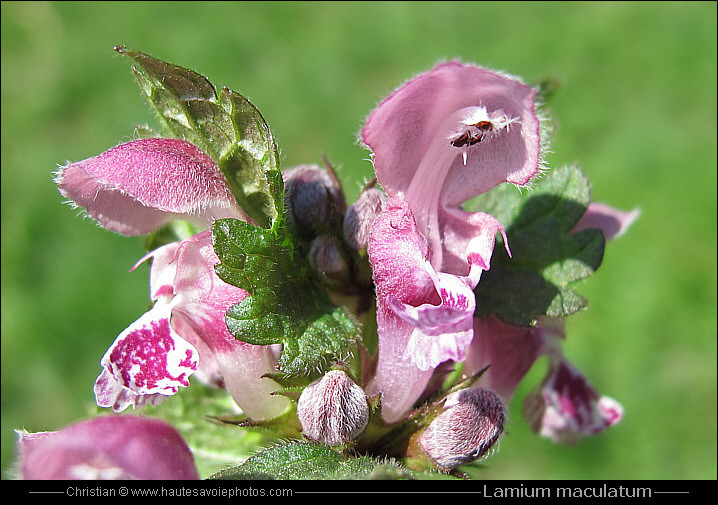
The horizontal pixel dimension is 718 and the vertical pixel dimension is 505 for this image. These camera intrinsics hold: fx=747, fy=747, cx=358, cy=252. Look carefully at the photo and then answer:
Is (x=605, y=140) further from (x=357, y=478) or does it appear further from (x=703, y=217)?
(x=357, y=478)

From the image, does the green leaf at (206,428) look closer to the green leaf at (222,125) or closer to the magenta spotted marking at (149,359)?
the magenta spotted marking at (149,359)

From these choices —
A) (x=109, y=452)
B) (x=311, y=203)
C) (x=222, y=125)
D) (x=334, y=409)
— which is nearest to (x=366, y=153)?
(x=311, y=203)

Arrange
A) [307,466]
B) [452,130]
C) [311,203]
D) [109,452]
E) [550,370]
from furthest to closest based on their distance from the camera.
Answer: [550,370] → [311,203] → [452,130] → [307,466] → [109,452]

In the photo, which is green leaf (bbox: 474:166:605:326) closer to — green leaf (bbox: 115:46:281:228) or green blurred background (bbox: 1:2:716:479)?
green leaf (bbox: 115:46:281:228)

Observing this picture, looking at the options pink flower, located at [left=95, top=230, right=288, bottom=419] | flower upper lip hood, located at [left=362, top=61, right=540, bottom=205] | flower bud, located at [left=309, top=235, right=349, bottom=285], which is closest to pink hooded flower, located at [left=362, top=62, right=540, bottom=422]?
flower upper lip hood, located at [left=362, top=61, right=540, bottom=205]

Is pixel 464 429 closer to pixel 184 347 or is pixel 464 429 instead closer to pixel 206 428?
pixel 184 347

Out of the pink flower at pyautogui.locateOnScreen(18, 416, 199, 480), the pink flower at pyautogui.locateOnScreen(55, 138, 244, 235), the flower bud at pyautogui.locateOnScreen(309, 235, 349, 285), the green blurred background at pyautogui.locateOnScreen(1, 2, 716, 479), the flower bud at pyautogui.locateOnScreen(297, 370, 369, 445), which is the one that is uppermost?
the green blurred background at pyautogui.locateOnScreen(1, 2, 716, 479)
